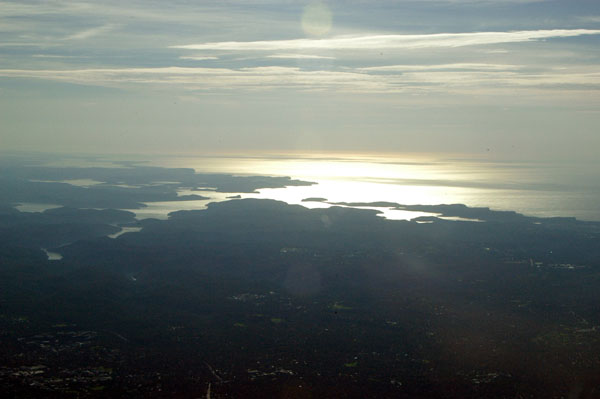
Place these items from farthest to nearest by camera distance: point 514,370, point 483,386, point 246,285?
point 246,285 < point 514,370 < point 483,386

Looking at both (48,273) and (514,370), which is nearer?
(514,370)

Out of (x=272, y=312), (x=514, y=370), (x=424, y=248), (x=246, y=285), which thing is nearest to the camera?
(x=514, y=370)

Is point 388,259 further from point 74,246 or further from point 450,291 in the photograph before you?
point 74,246

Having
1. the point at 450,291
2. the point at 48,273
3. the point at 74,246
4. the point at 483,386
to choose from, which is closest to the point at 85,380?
the point at 483,386

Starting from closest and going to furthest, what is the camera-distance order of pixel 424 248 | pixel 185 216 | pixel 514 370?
pixel 514 370 < pixel 424 248 < pixel 185 216

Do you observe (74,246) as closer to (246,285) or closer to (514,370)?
(246,285)

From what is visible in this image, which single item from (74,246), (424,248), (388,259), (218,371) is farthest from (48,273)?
(424,248)

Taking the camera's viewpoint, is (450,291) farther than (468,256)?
No

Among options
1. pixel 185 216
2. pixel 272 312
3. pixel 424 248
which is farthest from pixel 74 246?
pixel 424 248

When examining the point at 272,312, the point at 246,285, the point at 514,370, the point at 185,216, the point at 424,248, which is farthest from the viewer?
the point at 185,216
